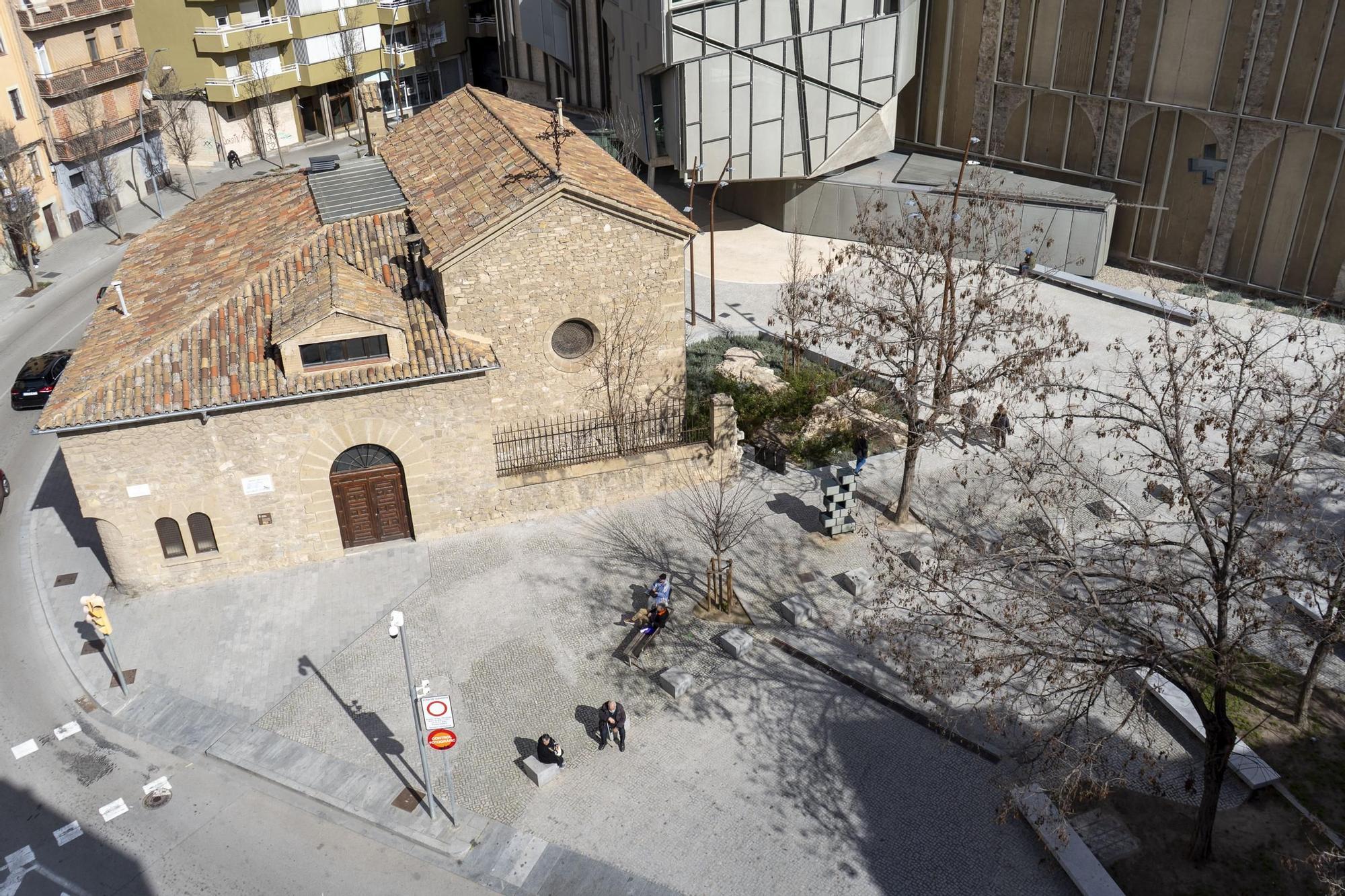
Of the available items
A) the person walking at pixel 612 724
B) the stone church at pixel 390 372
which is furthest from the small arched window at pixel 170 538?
the person walking at pixel 612 724

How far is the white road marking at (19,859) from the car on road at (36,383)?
18.2 m

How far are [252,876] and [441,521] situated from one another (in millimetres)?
9776

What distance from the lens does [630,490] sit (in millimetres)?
28266

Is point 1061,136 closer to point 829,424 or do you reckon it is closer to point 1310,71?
point 1310,71

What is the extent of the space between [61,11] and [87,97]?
11.7 ft

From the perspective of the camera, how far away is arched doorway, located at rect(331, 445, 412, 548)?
25938mm

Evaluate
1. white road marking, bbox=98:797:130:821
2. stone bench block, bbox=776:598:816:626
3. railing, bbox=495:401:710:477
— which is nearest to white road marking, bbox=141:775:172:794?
white road marking, bbox=98:797:130:821

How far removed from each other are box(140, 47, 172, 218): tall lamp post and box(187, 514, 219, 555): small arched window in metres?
31.7

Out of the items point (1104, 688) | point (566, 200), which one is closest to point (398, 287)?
point (566, 200)

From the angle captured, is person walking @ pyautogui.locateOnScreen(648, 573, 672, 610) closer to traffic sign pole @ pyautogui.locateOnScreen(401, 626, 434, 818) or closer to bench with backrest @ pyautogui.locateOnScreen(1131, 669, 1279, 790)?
traffic sign pole @ pyautogui.locateOnScreen(401, 626, 434, 818)

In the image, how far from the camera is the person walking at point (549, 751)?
20391mm

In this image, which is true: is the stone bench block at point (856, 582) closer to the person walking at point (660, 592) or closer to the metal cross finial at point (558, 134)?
the person walking at point (660, 592)

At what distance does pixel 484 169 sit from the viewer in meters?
28.0

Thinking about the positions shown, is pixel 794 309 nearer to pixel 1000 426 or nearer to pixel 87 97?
pixel 1000 426
